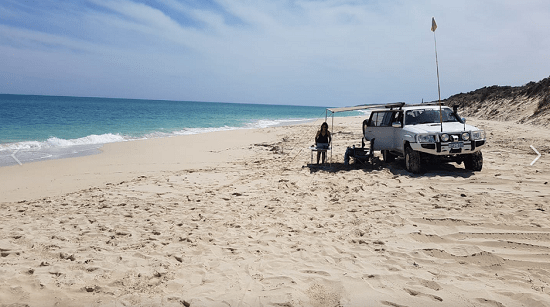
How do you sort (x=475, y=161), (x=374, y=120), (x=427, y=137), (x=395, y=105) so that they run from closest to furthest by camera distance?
(x=427, y=137), (x=475, y=161), (x=395, y=105), (x=374, y=120)

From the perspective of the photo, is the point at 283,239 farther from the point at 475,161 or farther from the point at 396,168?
the point at 475,161

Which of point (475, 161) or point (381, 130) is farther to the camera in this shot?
point (381, 130)

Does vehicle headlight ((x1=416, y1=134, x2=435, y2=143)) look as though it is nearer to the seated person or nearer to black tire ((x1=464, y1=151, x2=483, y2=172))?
black tire ((x1=464, y1=151, x2=483, y2=172))

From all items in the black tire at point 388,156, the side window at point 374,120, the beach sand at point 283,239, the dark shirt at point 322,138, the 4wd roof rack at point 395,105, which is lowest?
the beach sand at point 283,239

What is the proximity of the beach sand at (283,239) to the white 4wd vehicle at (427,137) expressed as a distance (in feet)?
1.79

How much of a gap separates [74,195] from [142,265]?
458cm

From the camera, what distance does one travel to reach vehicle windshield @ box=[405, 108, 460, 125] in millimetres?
9414

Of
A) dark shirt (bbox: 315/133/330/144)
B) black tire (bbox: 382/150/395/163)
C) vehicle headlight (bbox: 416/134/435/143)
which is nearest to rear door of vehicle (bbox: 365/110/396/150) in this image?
black tire (bbox: 382/150/395/163)

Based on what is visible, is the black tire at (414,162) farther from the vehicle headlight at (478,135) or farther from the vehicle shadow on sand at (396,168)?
the vehicle headlight at (478,135)

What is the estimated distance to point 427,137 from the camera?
27.6 ft

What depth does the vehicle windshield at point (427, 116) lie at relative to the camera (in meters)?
9.41

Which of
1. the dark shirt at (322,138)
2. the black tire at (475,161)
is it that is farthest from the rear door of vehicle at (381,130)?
the black tire at (475,161)

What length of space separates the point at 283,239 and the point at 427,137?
5.48 m

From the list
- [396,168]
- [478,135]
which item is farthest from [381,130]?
[478,135]
